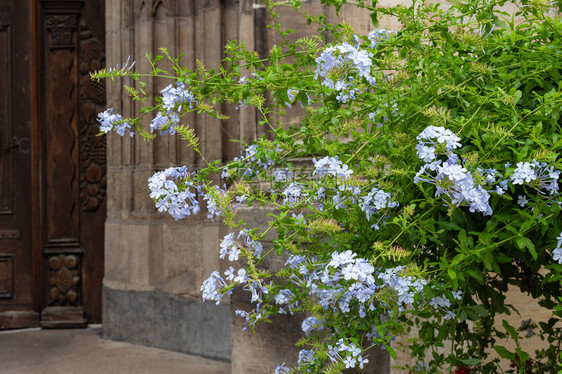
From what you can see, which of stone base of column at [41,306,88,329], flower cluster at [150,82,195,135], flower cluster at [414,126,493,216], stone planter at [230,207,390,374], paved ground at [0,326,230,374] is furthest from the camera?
stone base of column at [41,306,88,329]

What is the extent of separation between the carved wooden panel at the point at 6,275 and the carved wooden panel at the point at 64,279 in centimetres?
28

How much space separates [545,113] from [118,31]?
437 centimetres

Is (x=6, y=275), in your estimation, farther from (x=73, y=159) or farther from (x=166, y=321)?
(x=166, y=321)

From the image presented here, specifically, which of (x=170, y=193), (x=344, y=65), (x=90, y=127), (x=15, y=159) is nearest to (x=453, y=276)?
(x=344, y=65)

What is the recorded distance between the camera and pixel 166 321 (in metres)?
4.90

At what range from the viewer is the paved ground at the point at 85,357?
14.1 ft

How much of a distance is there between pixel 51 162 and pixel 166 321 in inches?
65.2

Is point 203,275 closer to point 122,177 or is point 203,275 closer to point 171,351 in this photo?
point 171,351

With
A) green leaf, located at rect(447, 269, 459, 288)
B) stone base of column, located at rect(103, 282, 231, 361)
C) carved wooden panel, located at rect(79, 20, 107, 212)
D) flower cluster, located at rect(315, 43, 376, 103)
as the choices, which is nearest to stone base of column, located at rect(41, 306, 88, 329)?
stone base of column, located at rect(103, 282, 231, 361)

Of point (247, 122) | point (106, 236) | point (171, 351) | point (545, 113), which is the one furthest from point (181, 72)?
point (106, 236)

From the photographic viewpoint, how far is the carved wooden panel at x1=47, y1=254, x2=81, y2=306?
5711 mm

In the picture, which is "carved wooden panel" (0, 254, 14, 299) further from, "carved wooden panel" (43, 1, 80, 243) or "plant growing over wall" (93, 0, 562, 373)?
"plant growing over wall" (93, 0, 562, 373)

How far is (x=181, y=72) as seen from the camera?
163cm

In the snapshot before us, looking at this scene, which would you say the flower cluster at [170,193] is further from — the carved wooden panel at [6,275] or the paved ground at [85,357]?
the carved wooden panel at [6,275]
